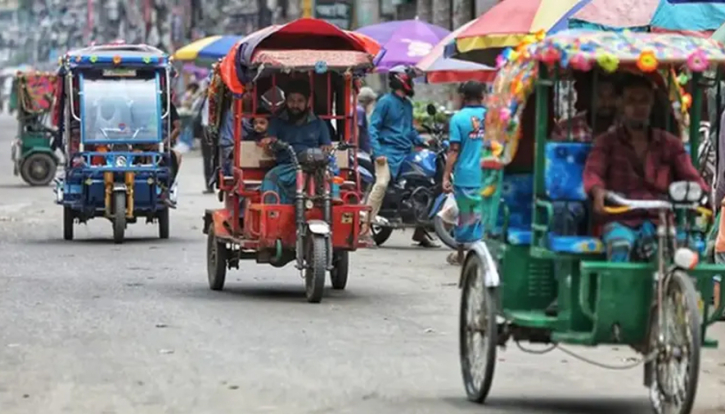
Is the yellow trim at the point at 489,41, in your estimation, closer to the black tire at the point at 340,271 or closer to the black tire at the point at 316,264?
the black tire at the point at 340,271

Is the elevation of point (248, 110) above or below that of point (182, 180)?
above

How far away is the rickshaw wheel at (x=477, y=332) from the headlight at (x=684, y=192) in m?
0.95

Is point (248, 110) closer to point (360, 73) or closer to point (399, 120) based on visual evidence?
point (360, 73)

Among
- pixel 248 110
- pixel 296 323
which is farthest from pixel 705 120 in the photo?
pixel 296 323

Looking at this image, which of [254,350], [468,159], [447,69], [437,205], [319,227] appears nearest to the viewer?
[254,350]

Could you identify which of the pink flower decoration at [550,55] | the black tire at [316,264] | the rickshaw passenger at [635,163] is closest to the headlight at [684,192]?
the rickshaw passenger at [635,163]

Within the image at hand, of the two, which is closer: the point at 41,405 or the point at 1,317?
the point at 41,405

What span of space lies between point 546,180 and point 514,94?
1.42ft

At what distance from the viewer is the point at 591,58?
29.5 ft

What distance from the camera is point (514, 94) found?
9562mm

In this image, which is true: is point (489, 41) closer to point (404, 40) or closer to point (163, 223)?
point (163, 223)

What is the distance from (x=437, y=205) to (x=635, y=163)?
450 inches

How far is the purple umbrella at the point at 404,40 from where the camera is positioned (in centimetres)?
2765

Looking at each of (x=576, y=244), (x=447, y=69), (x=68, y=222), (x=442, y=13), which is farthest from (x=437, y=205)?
(x=442, y=13)
